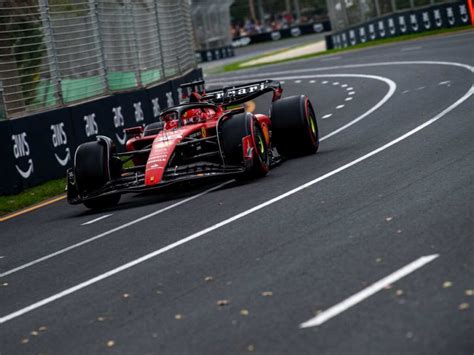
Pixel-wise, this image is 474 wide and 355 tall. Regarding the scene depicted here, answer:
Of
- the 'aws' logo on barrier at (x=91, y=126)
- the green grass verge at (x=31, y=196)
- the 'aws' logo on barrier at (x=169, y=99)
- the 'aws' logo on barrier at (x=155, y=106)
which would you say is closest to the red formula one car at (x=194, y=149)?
the green grass verge at (x=31, y=196)

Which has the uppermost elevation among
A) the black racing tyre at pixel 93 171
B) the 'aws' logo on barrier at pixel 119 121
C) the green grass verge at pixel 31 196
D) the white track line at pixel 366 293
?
the 'aws' logo on barrier at pixel 119 121

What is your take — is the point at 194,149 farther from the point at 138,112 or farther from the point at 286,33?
the point at 286,33

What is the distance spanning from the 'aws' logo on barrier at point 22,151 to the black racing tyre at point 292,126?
162 inches

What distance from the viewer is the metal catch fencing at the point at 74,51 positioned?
18438 millimetres

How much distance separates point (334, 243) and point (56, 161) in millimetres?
9573

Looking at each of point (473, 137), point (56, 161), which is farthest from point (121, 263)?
point (56, 161)

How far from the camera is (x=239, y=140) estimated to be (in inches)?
539

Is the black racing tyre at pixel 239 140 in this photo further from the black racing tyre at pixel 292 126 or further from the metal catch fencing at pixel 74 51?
the metal catch fencing at pixel 74 51

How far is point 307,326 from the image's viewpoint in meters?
6.91

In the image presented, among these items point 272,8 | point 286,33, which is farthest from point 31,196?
point 272,8

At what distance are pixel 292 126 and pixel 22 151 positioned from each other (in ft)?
14.5

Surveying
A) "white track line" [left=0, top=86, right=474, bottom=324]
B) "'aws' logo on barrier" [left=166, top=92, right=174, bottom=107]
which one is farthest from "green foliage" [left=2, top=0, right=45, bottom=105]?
"white track line" [left=0, top=86, right=474, bottom=324]

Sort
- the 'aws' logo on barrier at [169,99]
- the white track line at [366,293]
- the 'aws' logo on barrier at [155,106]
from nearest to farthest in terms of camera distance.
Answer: the white track line at [366,293]
the 'aws' logo on barrier at [155,106]
the 'aws' logo on barrier at [169,99]

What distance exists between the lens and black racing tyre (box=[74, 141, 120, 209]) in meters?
14.1
